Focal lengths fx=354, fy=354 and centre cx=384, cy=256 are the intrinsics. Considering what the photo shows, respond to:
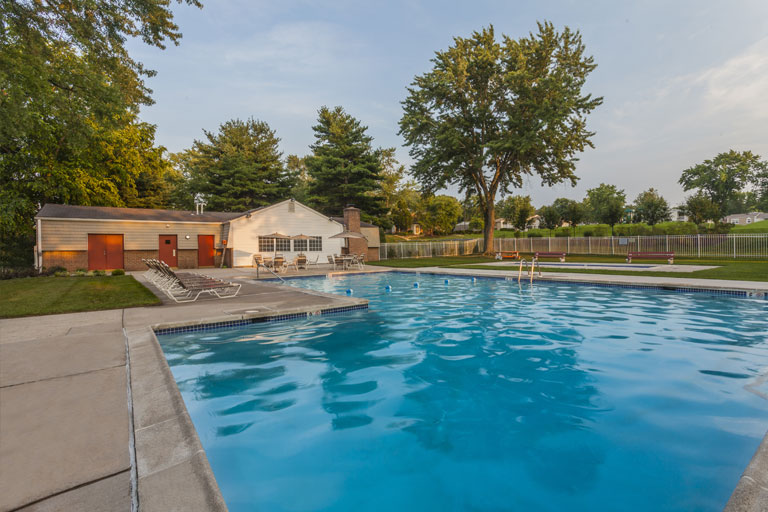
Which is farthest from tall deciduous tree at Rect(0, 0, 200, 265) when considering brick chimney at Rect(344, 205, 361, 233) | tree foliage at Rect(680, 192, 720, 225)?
tree foliage at Rect(680, 192, 720, 225)

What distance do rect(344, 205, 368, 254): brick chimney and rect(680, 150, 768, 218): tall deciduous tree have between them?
65057mm

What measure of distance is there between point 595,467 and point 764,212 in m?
101

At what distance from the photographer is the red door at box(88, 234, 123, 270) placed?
20.7 meters

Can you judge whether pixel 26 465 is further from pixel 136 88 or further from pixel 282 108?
pixel 282 108

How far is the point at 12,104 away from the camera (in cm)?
994

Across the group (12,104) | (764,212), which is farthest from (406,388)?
(764,212)

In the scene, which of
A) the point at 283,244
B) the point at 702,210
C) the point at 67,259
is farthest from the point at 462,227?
the point at 67,259

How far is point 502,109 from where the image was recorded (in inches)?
1155

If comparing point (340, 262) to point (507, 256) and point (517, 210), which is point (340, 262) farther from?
point (517, 210)

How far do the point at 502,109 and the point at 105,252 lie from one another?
30.2 metres

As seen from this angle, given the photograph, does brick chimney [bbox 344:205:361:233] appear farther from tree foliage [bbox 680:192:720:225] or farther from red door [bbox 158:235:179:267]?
tree foliage [bbox 680:192:720:225]

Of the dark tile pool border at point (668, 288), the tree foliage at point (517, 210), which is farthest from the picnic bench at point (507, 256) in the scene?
the tree foliage at point (517, 210)

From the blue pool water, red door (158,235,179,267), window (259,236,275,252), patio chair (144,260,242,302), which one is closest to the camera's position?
the blue pool water

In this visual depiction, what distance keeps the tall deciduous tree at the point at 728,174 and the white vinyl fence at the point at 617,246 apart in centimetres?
4737
